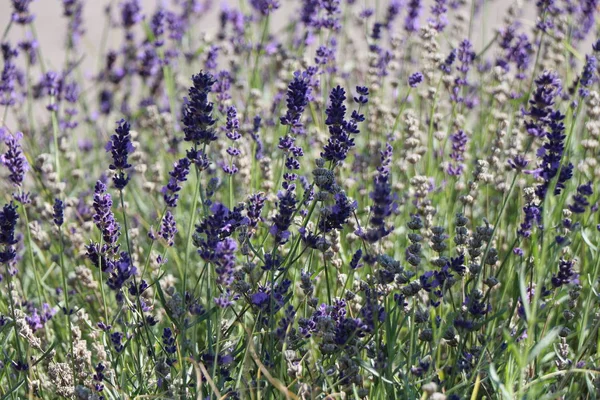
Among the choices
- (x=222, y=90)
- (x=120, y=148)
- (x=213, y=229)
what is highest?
(x=222, y=90)

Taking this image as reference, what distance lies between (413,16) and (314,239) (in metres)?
2.07

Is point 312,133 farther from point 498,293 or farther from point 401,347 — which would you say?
point 401,347

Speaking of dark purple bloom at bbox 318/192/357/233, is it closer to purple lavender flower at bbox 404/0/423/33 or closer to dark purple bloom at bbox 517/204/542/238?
dark purple bloom at bbox 517/204/542/238

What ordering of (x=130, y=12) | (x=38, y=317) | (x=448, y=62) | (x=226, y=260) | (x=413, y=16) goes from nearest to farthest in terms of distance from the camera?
(x=226, y=260) → (x=38, y=317) → (x=448, y=62) → (x=413, y=16) → (x=130, y=12)

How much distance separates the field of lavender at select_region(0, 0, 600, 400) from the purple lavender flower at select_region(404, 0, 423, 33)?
1 cm

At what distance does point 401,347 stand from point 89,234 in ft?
5.70

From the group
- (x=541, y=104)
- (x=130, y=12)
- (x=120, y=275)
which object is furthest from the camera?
(x=130, y=12)

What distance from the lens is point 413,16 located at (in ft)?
12.5

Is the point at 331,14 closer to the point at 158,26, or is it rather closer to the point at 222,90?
the point at 222,90

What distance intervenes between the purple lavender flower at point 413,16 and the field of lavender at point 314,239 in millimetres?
14

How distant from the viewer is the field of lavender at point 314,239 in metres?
2.05

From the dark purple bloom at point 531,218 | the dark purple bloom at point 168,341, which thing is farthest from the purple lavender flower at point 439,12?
the dark purple bloom at point 168,341

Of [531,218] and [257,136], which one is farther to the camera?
[257,136]

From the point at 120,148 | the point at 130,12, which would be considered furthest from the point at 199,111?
the point at 130,12
